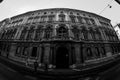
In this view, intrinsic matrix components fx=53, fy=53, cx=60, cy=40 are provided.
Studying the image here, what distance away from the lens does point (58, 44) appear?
5250mm

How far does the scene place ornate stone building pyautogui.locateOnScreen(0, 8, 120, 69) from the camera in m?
3.91

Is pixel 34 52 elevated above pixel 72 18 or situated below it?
below

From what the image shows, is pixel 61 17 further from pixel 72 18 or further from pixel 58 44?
pixel 58 44

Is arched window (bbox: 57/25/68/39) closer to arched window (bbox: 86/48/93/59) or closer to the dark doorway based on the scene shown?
the dark doorway

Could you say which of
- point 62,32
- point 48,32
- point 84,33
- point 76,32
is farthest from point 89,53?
point 48,32

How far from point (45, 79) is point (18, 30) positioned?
4.74m

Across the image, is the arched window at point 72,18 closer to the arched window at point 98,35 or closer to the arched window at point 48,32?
the arched window at point 98,35

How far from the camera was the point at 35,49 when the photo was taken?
396 centimetres

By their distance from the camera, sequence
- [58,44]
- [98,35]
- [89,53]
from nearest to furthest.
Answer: [89,53], [58,44], [98,35]

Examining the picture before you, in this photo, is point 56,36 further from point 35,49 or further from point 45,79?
point 45,79

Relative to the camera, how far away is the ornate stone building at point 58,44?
391cm

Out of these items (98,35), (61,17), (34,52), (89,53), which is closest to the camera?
(34,52)

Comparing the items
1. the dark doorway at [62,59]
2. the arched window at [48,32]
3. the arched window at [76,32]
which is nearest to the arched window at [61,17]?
the arched window at [76,32]

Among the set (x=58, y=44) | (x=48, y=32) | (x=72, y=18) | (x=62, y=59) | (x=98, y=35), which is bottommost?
(x=62, y=59)
